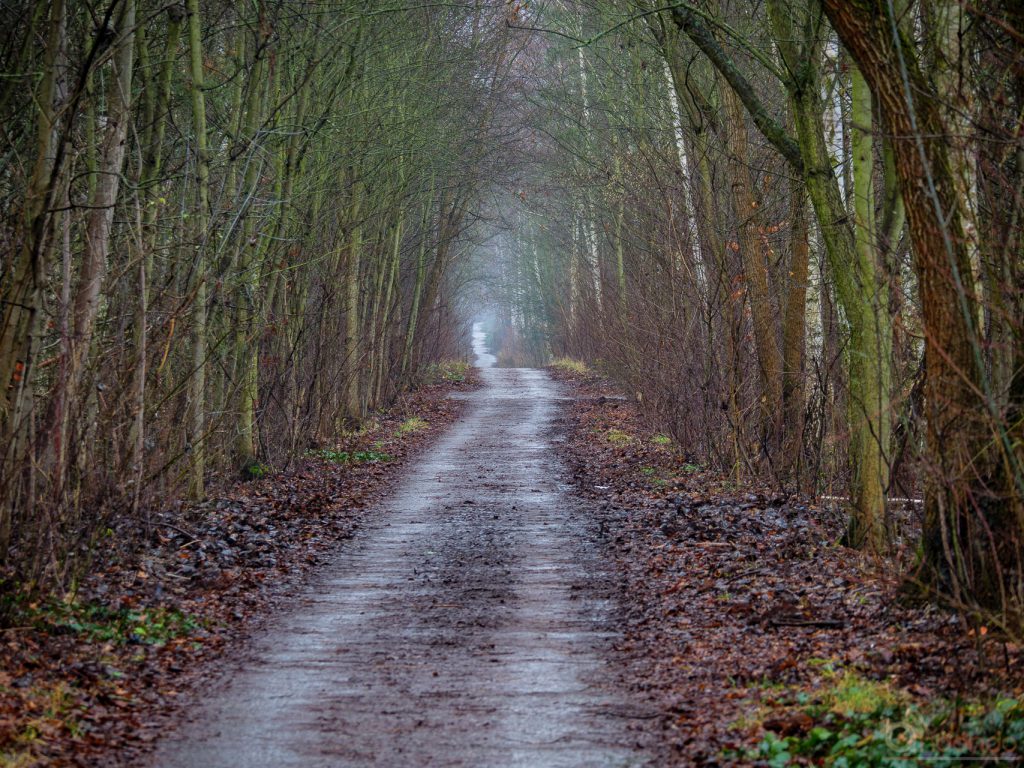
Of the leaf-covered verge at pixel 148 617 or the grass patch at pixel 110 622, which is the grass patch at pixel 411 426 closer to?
the leaf-covered verge at pixel 148 617

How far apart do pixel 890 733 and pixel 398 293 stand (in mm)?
22271

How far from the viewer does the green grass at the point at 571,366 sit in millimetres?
40828

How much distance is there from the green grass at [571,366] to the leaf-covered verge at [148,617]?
27.4 m

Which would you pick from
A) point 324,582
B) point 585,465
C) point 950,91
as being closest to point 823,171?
point 950,91

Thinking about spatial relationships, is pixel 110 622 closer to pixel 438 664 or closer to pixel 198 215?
pixel 438 664

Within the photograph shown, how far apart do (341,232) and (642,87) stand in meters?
6.45

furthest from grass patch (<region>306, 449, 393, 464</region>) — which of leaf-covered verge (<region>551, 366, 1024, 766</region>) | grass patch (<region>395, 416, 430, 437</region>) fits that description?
leaf-covered verge (<region>551, 366, 1024, 766</region>)

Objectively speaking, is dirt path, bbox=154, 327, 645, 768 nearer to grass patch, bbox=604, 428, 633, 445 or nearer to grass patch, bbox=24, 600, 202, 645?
grass patch, bbox=24, 600, 202, 645

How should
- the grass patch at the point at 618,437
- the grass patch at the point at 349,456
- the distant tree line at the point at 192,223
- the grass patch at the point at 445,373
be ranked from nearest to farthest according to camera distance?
the distant tree line at the point at 192,223 < the grass patch at the point at 349,456 < the grass patch at the point at 618,437 < the grass patch at the point at 445,373

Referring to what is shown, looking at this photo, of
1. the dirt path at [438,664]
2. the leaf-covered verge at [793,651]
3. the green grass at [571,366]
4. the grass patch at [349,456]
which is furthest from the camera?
the green grass at [571,366]

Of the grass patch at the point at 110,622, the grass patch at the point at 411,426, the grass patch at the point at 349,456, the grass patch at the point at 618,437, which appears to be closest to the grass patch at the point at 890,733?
the grass patch at the point at 110,622

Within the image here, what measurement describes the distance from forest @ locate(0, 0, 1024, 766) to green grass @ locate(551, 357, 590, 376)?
14.5 metres

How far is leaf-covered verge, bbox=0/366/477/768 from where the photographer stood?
543 centimetres

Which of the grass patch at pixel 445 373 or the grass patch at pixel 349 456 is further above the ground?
the grass patch at pixel 445 373
